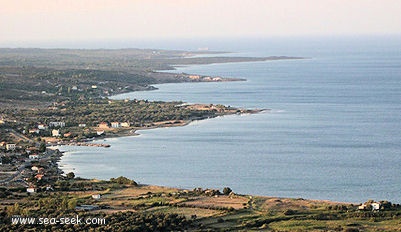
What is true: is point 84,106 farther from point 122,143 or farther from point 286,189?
point 286,189

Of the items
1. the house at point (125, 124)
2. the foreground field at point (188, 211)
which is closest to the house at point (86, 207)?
the foreground field at point (188, 211)

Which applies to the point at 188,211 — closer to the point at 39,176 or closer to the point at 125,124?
the point at 39,176

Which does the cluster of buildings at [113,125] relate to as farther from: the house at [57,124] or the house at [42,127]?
the house at [42,127]

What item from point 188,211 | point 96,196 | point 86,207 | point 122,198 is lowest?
point 122,198

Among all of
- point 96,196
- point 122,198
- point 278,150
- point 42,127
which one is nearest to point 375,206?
point 122,198

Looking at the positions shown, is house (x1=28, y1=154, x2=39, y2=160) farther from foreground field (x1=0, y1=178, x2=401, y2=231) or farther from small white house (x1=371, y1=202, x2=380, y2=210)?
small white house (x1=371, y1=202, x2=380, y2=210)

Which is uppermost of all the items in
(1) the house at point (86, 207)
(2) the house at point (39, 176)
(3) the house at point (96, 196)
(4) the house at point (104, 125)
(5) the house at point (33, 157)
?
(1) the house at point (86, 207)

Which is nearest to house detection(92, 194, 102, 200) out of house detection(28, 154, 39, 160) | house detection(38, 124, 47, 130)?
house detection(28, 154, 39, 160)
